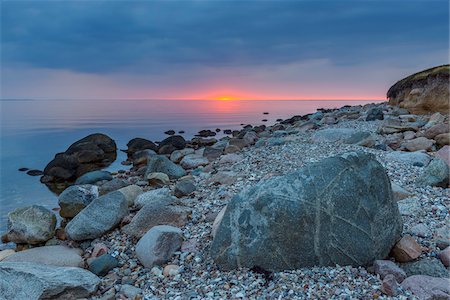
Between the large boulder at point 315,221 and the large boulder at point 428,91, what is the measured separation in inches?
712

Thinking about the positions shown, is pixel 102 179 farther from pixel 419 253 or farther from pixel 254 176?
pixel 419 253

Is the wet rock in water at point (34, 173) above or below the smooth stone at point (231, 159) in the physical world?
below

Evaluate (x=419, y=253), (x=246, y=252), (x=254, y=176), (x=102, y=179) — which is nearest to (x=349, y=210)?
(x=419, y=253)

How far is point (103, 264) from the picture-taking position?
537cm

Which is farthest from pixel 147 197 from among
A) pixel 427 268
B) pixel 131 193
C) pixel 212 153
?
pixel 212 153

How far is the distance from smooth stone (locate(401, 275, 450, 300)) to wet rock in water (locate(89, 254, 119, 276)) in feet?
13.2

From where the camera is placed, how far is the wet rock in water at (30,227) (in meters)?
7.38

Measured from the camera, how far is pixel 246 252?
439 cm

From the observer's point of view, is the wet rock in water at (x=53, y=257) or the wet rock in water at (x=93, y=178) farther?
the wet rock in water at (x=93, y=178)

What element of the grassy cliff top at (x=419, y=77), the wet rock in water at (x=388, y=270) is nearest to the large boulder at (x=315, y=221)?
the wet rock in water at (x=388, y=270)

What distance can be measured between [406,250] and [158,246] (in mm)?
3378

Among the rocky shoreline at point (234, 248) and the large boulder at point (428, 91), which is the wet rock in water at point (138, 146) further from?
the large boulder at point (428, 91)

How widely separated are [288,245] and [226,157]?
7656 mm

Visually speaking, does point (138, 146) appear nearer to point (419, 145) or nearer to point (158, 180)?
point (158, 180)
